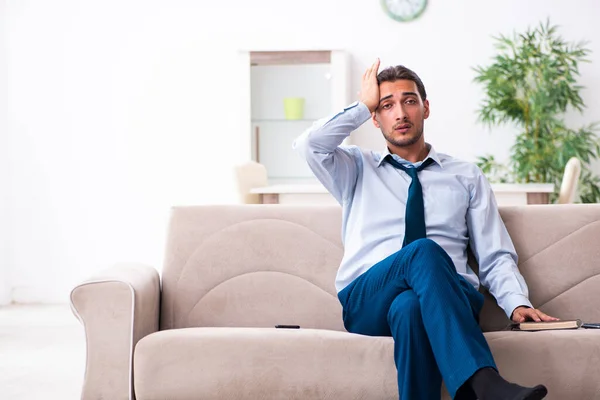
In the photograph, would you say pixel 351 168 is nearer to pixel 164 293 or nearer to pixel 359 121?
pixel 359 121

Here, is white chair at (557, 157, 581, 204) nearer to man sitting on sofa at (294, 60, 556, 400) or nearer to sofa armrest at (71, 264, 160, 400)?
man sitting on sofa at (294, 60, 556, 400)

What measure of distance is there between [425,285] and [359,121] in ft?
2.18

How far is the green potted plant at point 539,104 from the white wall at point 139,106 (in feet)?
1.08

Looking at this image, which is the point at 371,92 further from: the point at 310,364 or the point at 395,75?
the point at 310,364

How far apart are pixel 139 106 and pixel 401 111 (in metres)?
3.65

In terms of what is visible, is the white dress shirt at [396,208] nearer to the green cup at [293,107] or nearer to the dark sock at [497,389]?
the dark sock at [497,389]

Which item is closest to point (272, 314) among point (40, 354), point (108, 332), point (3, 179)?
point (108, 332)

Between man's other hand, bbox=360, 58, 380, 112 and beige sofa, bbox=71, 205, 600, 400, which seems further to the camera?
man's other hand, bbox=360, 58, 380, 112

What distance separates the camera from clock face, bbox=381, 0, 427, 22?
18.6 ft

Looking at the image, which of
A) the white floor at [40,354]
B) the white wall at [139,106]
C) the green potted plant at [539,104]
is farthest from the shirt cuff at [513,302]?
the white wall at [139,106]

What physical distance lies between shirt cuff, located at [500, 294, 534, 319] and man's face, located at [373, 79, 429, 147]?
58 centimetres

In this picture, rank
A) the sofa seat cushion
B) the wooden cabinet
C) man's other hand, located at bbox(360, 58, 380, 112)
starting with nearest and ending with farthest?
the sofa seat cushion → man's other hand, located at bbox(360, 58, 380, 112) → the wooden cabinet

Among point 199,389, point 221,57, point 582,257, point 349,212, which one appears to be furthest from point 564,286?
Result: point 221,57

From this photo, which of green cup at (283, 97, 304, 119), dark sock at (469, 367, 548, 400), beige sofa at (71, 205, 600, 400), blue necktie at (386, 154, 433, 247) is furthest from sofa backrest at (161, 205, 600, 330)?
green cup at (283, 97, 304, 119)
